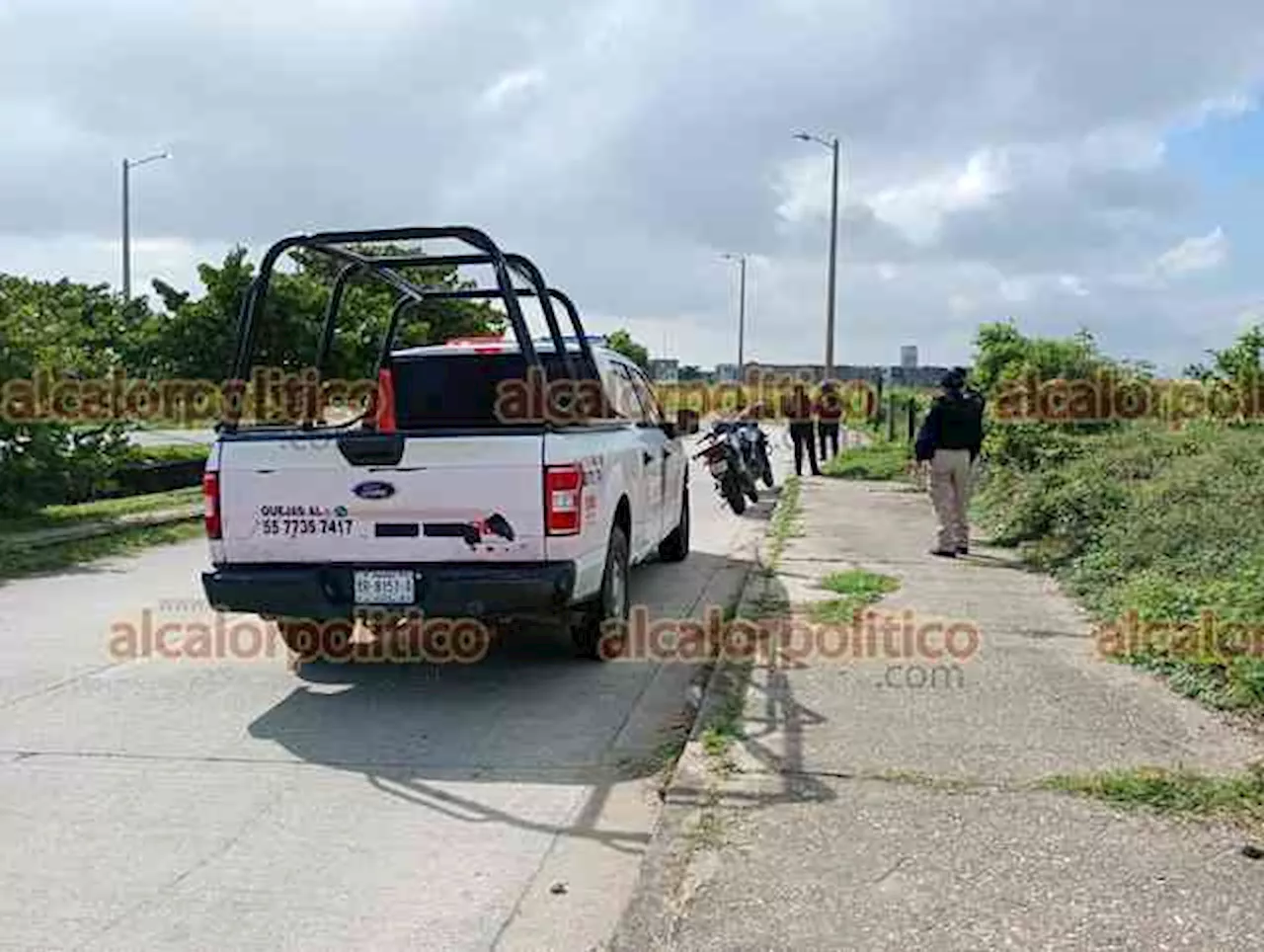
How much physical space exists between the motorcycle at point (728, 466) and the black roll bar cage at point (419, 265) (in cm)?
657

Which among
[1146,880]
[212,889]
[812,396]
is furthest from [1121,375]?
[212,889]

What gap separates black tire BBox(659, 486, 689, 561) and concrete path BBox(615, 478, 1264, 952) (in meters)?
4.13

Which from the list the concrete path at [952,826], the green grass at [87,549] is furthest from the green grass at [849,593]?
the green grass at [87,549]

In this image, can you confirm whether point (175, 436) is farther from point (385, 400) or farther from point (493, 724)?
point (493, 724)

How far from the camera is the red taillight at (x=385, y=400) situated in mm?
8969

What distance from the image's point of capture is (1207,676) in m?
6.67

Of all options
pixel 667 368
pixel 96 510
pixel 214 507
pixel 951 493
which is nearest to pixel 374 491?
pixel 214 507

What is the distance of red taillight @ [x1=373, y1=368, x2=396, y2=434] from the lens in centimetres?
897

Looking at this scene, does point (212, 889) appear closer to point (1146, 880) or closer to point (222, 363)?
point (1146, 880)

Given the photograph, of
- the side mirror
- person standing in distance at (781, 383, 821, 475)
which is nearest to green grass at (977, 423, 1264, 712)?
the side mirror

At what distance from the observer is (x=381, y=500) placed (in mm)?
6805

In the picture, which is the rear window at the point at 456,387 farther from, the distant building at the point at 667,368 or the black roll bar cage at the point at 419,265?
the distant building at the point at 667,368

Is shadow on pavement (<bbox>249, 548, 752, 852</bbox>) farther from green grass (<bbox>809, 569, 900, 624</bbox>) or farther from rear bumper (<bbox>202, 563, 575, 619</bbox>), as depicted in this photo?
green grass (<bbox>809, 569, 900, 624</bbox>)

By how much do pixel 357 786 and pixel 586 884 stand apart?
4.76 ft
